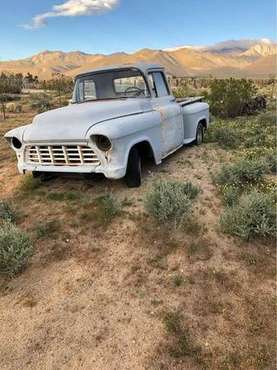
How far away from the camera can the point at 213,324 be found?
3238mm

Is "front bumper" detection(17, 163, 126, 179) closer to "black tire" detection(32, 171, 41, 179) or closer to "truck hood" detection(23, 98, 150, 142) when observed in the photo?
"truck hood" detection(23, 98, 150, 142)

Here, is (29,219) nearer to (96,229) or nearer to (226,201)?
(96,229)

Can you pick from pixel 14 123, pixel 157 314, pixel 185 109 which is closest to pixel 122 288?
pixel 157 314

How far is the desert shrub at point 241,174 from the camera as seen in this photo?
19.7 ft

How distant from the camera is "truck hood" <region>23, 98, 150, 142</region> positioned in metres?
5.22

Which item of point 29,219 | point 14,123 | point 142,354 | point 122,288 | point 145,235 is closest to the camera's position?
point 142,354

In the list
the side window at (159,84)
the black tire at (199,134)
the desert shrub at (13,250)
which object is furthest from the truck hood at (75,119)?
the black tire at (199,134)

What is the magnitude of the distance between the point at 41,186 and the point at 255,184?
3517mm

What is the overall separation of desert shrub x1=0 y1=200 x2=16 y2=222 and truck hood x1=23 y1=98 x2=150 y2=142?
40.8 inches

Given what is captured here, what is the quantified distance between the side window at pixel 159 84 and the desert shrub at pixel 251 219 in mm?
3081

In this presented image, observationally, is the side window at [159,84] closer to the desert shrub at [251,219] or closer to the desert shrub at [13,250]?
the desert shrub at [251,219]

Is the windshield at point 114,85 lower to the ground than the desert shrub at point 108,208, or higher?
higher

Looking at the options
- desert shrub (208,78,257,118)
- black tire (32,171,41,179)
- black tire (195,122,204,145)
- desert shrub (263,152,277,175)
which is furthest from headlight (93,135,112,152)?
desert shrub (208,78,257,118)

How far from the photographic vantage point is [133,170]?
565 cm
